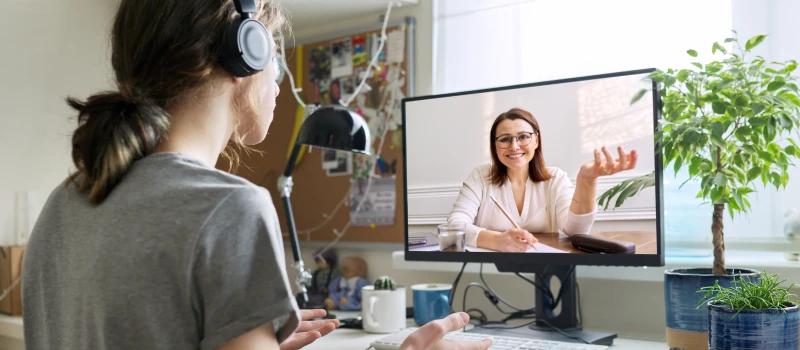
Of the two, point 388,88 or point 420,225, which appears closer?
point 420,225

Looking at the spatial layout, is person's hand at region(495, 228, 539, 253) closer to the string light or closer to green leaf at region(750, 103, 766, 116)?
green leaf at region(750, 103, 766, 116)

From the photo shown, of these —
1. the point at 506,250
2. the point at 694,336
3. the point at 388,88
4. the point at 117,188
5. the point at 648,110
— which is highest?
the point at 388,88

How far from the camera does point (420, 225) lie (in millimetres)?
1608

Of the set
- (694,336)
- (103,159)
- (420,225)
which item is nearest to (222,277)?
(103,159)

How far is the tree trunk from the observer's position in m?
1.20

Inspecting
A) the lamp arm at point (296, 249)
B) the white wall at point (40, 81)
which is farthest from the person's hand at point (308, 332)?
the white wall at point (40, 81)

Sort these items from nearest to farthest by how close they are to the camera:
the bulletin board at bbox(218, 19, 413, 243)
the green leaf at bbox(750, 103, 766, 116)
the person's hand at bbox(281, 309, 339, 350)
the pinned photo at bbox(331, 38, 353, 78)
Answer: the person's hand at bbox(281, 309, 339, 350) → the green leaf at bbox(750, 103, 766, 116) → the bulletin board at bbox(218, 19, 413, 243) → the pinned photo at bbox(331, 38, 353, 78)

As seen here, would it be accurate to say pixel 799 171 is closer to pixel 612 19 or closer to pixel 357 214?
pixel 612 19

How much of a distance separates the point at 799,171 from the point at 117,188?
1.27 meters

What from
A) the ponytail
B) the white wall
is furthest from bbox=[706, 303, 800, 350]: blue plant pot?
the white wall

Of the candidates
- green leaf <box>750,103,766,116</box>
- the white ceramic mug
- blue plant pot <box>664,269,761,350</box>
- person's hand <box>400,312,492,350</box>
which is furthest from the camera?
the white ceramic mug

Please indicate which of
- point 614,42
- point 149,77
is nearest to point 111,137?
point 149,77

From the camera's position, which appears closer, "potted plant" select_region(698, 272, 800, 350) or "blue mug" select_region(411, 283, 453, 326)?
"potted plant" select_region(698, 272, 800, 350)

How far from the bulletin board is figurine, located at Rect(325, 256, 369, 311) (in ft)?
0.27
